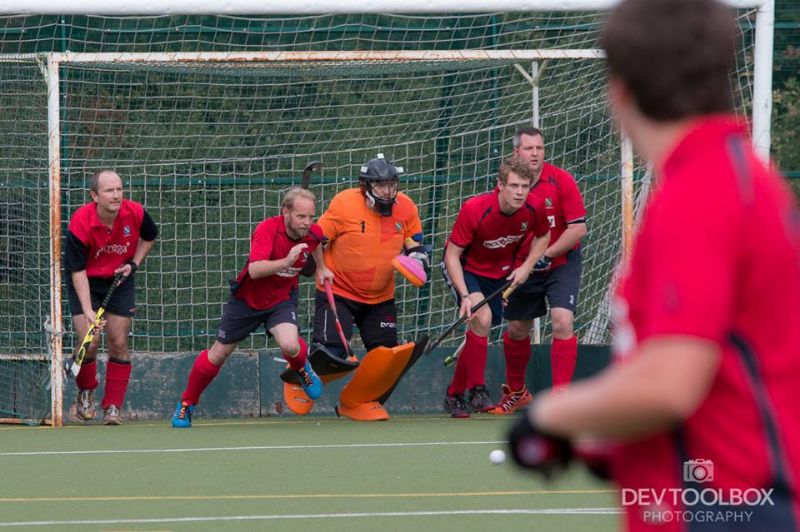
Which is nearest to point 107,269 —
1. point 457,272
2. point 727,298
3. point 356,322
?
point 356,322

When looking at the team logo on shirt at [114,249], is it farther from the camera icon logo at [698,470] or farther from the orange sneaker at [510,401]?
the camera icon logo at [698,470]

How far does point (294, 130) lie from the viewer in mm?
10477

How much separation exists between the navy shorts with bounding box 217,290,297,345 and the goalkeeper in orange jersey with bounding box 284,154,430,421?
0.29 metres

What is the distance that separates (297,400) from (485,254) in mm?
1449

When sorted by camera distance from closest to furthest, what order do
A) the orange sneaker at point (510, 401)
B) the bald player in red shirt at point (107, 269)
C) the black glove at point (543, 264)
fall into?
1. the bald player in red shirt at point (107, 269)
2. the black glove at point (543, 264)
3. the orange sneaker at point (510, 401)

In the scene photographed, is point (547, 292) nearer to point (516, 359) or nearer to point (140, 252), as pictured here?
point (516, 359)

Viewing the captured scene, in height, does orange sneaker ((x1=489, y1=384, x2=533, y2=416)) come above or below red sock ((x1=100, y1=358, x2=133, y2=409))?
below

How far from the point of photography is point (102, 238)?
8719 mm

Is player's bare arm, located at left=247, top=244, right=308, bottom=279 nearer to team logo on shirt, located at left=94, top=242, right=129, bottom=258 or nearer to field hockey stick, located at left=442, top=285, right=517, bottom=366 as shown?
team logo on shirt, located at left=94, top=242, right=129, bottom=258

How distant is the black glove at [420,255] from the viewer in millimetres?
8773

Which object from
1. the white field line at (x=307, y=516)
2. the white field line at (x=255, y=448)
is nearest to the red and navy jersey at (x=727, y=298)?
the white field line at (x=307, y=516)

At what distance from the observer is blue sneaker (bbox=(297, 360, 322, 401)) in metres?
8.52

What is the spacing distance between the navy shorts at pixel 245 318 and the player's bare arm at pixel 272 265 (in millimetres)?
268

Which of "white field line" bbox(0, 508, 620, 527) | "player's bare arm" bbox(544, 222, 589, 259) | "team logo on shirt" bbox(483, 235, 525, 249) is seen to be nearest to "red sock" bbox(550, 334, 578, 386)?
"player's bare arm" bbox(544, 222, 589, 259)
